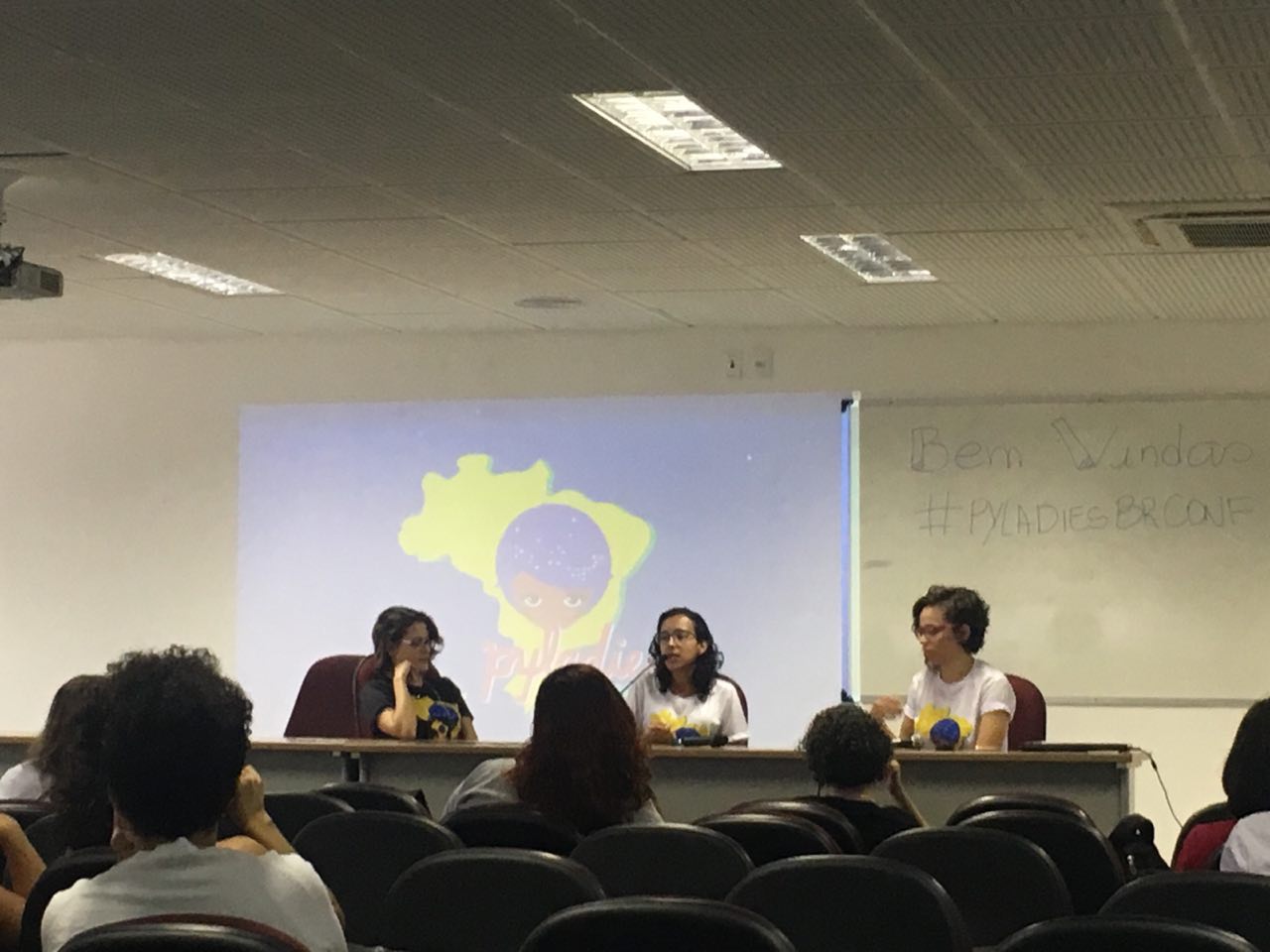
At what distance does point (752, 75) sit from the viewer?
4.77 metres

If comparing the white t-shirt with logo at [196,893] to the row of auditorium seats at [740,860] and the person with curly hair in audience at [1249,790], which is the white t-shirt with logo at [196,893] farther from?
the person with curly hair in audience at [1249,790]

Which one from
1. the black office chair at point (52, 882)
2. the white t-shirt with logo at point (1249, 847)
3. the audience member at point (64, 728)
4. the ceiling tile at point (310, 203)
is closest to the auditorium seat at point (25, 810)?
the audience member at point (64, 728)

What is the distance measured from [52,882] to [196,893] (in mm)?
733

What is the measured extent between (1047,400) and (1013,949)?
645cm

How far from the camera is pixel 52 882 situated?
3207 mm

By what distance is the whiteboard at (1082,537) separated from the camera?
28.2ft

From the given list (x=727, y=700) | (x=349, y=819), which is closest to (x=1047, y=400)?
(x=727, y=700)

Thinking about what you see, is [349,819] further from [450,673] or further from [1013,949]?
[450,673]

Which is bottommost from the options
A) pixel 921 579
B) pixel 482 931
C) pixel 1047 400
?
pixel 482 931

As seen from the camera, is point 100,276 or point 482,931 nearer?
point 482,931

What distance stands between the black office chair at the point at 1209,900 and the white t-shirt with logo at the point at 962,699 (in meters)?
3.53

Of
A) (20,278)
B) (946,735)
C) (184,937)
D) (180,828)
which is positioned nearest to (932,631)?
(946,735)

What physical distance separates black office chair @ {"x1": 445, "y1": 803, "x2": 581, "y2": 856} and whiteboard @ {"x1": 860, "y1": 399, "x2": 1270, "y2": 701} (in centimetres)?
479

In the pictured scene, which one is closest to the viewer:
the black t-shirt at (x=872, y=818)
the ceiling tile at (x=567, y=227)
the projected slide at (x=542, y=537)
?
the black t-shirt at (x=872, y=818)
